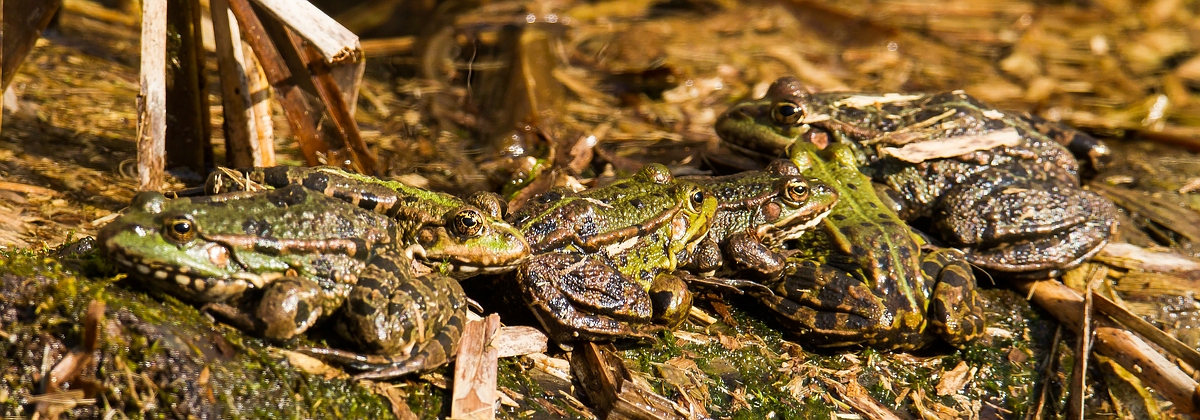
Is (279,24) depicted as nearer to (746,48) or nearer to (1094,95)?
(746,48)

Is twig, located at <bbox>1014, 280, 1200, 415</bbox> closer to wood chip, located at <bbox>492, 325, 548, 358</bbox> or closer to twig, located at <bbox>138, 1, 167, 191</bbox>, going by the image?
wood chip, located at <bbox>492, 325, 548, 358</bbox>

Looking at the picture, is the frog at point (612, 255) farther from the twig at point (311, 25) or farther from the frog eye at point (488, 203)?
the twig at point (311, 25)

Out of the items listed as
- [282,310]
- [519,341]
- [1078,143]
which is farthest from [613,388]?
[1078,143]

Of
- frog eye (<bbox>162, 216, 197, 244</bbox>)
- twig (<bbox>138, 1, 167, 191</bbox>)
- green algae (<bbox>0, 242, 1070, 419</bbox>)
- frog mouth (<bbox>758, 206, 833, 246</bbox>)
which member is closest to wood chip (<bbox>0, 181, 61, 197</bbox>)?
twig (<bbox>138, 1, 167, 191</bbox>)

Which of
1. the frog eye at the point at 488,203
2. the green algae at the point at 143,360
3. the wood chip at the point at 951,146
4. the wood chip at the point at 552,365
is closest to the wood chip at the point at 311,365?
the green algae at the point at 143,360

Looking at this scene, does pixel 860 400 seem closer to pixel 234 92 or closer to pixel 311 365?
pixel 311 365

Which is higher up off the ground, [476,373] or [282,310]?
[282,310]
